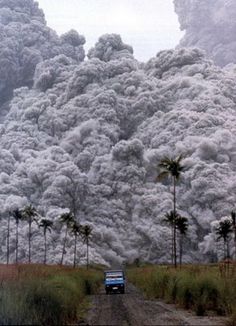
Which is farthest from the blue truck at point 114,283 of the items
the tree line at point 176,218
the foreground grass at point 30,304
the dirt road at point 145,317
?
the foreground grass at point 30,304

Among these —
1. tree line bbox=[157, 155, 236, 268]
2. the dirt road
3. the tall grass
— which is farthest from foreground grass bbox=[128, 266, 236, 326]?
tree line bbox=[157, 155, 236, 268]

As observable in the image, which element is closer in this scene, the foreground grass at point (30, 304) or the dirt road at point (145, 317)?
the foreground grass at point (30, 304)

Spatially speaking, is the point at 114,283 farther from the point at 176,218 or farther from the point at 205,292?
the point at 176,218

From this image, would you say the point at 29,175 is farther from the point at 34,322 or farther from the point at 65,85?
the point at 34,322

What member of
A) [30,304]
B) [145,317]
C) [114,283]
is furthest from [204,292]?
[114,283]

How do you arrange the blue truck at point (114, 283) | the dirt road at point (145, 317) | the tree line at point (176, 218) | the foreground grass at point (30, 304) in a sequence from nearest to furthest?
the foreground grass at point (30, 304)
the dirt road at point (145, 317)
the blue truck at point (114, 283)
the tree line at point (176, 218)

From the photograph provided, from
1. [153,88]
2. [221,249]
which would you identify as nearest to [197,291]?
[221,249]

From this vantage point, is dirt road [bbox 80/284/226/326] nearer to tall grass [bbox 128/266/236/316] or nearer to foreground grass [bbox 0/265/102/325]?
tall grass [bbox 128/266/236/316]

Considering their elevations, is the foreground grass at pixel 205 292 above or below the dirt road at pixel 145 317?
above

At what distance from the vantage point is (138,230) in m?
119

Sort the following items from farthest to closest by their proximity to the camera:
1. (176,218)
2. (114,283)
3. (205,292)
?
1. (176,218)
2. (114,283)
3. (205,292)

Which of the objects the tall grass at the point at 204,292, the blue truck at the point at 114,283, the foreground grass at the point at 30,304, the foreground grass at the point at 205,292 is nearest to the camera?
the foreground grass at the point at 30,304

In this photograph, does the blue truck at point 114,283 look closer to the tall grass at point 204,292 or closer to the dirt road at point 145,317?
the tall grass at point 204,292

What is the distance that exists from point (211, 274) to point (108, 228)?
91.0 m
